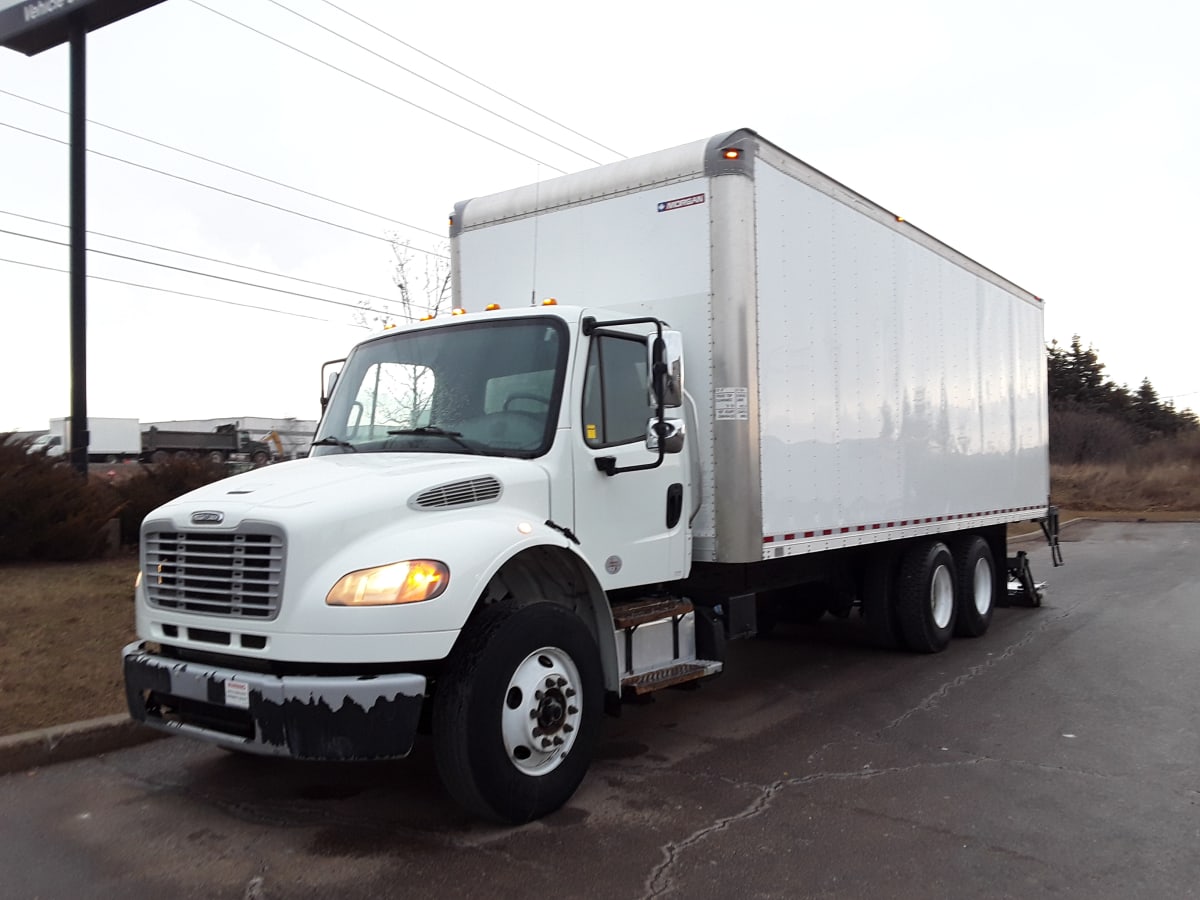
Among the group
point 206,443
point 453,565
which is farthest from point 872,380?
point 206,443

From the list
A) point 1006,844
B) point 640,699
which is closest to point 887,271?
point 640,699

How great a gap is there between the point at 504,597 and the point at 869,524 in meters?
3.79

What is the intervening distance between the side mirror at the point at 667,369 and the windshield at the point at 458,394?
0.51 m

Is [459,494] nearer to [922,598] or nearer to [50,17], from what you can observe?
[922,598]

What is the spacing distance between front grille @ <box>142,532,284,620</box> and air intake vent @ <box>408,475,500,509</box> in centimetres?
68

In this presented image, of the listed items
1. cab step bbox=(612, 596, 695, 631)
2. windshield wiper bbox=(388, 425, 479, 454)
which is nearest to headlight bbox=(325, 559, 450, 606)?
windshield wiper bbox=(388, 425, 479, 454)

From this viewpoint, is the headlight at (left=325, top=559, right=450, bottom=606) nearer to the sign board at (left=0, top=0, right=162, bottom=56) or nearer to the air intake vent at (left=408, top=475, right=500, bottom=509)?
the air intake vent at (left=408, top=475, right=500, bottom=509)

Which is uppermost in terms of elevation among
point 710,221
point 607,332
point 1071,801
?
point 710,221

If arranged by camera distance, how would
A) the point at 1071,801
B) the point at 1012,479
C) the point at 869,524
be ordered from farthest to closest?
1. the point at 1012,479
2. the point at 869,524
3. the point at 1071,801

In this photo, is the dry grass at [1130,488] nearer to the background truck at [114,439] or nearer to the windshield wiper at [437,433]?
the windshield wiper at [437,433]

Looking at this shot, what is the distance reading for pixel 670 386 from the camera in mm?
5270

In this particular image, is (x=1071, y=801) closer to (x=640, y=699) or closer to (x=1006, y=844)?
(x=1006, y=844)

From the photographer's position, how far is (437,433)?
5.16 metres

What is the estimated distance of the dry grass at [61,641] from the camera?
591 cm
